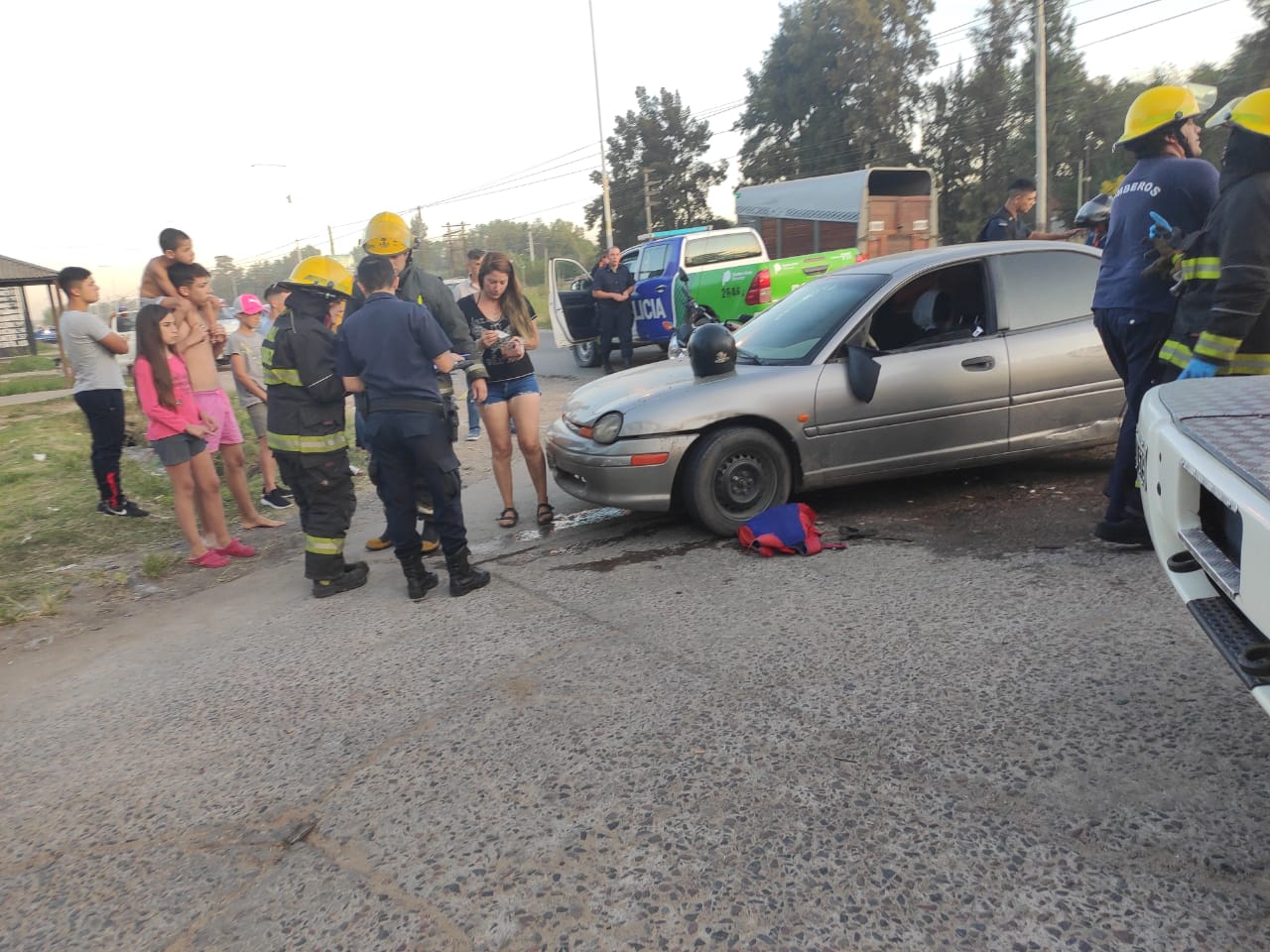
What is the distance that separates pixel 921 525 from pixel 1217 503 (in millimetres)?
3030

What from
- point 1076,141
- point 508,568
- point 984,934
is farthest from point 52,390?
point 1076,141

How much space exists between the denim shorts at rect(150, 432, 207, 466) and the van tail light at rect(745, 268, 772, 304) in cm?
874

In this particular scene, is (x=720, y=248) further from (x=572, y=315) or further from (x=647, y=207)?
(x=647, y=207)

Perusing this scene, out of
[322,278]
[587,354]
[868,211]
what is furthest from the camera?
[587,354]

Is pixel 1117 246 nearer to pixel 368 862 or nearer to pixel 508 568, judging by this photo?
pixel 508 568

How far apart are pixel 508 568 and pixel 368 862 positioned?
2639 millimetres

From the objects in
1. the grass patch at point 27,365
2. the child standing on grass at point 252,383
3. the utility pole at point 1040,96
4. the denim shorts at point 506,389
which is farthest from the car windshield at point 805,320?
the grass patch at point 27,365

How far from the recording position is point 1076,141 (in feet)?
147

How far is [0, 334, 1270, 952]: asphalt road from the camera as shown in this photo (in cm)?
212

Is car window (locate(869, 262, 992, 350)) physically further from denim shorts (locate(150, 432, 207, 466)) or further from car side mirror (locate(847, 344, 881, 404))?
denim shorts (locate(150, 432, 207, 466))

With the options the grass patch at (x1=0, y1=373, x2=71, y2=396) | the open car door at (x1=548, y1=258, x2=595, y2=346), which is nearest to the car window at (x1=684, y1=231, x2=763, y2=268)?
the open car door at (x1=548, y1=258, x2=595, y2=346)

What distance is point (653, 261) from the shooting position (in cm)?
1415

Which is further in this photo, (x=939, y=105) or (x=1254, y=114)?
(x=939, y=105)

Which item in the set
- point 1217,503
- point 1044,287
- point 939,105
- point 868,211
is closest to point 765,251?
point 868,211
